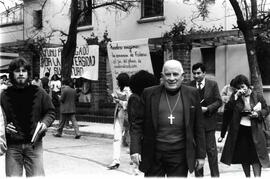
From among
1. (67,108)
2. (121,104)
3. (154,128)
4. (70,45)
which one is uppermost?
(70,45)

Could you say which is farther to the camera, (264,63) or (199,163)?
(264,63)

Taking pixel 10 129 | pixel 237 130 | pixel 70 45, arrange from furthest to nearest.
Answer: pixel 70 45 < pixel 237 130 < pixel 10 129

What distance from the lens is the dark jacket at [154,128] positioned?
536cm

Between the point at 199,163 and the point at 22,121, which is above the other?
the point at 22,121

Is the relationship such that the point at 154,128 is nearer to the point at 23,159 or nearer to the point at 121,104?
the point at 23,159

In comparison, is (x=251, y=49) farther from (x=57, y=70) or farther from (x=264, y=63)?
(x=57, y=70)

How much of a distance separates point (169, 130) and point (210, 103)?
2624 mm

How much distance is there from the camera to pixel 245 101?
7.69 metres

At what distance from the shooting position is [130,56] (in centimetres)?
1878

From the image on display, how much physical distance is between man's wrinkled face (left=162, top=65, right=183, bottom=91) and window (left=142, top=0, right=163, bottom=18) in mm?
15507

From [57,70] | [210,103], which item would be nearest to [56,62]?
[57,70]

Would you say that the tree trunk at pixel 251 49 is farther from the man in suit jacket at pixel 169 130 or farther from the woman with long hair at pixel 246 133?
the man in suit jacket at pixel 169 130

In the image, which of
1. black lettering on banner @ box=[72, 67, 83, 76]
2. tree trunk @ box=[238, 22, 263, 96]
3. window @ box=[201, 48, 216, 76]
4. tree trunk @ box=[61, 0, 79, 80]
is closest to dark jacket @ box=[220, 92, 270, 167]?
tree trunk @ box=[238, 22, 263, 96]

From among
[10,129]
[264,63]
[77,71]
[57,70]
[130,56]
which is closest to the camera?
[10,129]
